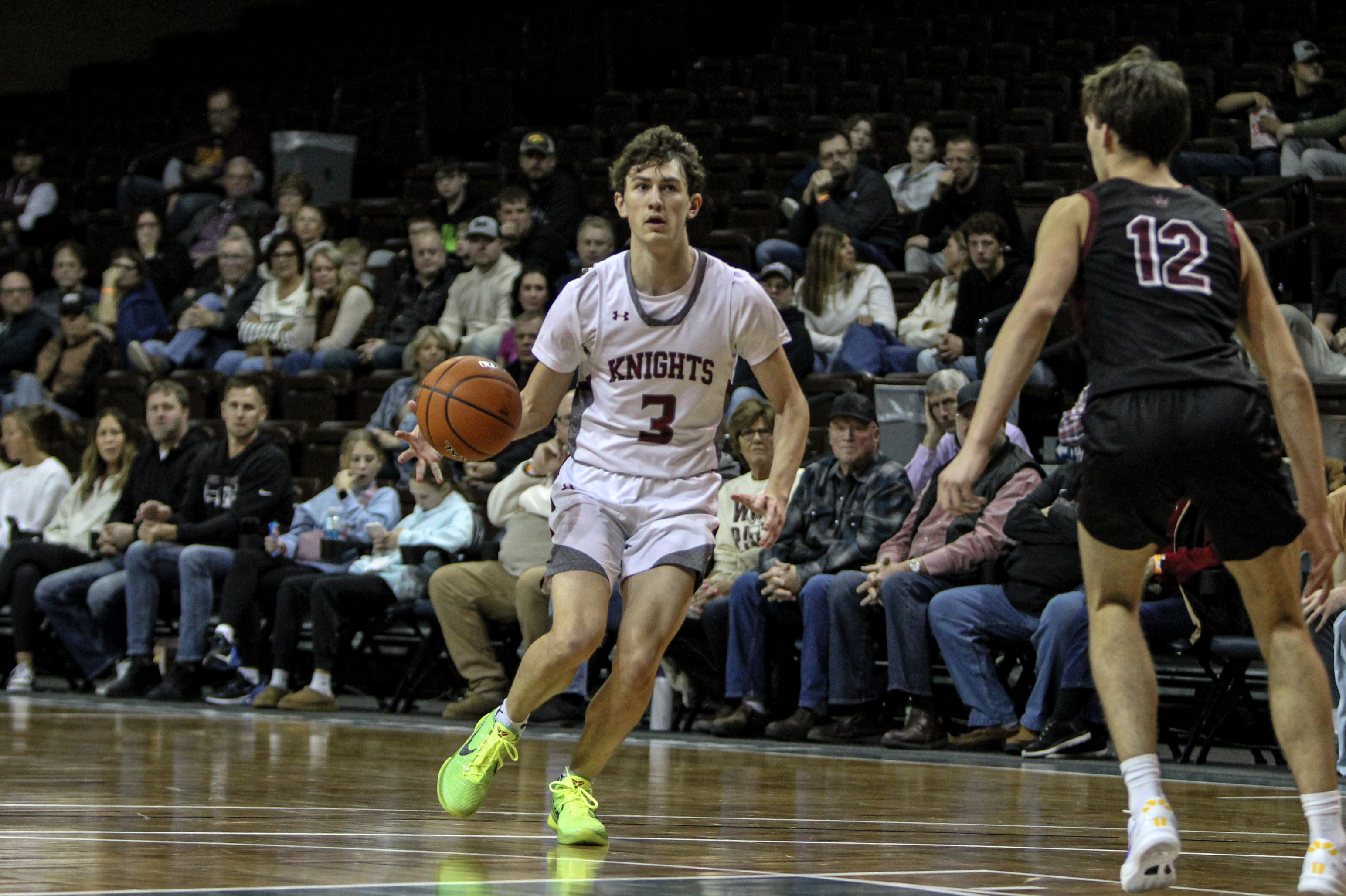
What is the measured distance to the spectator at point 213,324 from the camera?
12.1 m

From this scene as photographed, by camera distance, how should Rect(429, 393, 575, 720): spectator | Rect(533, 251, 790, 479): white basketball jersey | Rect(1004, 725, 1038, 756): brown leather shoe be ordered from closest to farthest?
Rect(533, 251, 790, 479): white basketball jersey
Rect(1004, 725, 1038, 756): brown leather shoe
Rect(429, 393, 575, 720): spectator

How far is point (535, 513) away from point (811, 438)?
158cm

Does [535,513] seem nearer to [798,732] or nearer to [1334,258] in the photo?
[798,732]

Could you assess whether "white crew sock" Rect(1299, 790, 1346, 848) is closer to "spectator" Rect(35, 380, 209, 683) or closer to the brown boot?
the brown boot

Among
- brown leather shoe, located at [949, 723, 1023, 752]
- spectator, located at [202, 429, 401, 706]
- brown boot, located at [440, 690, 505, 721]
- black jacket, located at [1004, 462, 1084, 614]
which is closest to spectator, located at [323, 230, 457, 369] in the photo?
spectator, located at [202, 429, 401, 706]

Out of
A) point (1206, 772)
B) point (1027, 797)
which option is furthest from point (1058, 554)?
point (1027, 797)

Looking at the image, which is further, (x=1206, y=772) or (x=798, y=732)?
(x=798, y=732)

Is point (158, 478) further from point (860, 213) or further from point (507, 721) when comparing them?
point (507, 721)

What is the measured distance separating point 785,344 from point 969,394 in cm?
193

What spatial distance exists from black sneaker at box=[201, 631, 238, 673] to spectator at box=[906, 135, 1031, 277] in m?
4.50

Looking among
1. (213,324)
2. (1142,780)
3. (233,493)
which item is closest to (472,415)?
(1142,780)

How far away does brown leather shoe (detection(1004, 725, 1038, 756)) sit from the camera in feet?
22.7

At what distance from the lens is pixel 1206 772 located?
6.24 meters

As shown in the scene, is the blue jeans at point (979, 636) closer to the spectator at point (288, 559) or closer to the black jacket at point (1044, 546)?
the black jacket at point (1044, 546)
